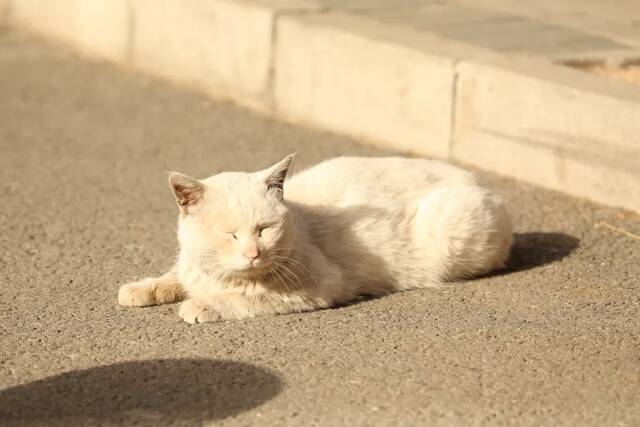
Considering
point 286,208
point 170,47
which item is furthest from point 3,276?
point 170,47

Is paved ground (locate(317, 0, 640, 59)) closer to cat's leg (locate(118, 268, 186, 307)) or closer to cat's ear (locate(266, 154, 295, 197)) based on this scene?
cat's ear (locate(266, 154, 295, 197))

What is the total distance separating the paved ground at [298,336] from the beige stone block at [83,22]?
2.35 metres

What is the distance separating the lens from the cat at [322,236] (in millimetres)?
4781

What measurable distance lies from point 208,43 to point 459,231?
12.5ft

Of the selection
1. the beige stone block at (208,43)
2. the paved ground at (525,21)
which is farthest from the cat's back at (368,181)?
the beige stone block at (208,43)

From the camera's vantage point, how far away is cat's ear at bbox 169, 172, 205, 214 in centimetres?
475

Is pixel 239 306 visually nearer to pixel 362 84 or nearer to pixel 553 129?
pixel 553 129

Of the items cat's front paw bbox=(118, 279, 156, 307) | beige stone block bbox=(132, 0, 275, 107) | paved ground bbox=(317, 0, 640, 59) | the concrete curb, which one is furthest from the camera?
beige stone block bbox=(132, 0, 275, 107)

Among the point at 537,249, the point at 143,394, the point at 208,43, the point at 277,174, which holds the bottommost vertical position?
the point at 143,394

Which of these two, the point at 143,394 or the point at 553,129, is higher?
the point at 553,129

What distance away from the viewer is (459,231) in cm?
523

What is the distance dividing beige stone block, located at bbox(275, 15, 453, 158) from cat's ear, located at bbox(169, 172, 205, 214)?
8.39 feet

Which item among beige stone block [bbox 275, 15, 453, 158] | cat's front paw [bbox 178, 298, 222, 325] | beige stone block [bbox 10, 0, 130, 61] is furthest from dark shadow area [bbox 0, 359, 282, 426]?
beige stone block [bbox 10, 0, 130, 61]

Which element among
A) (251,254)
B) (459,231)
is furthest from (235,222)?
(459,231)
